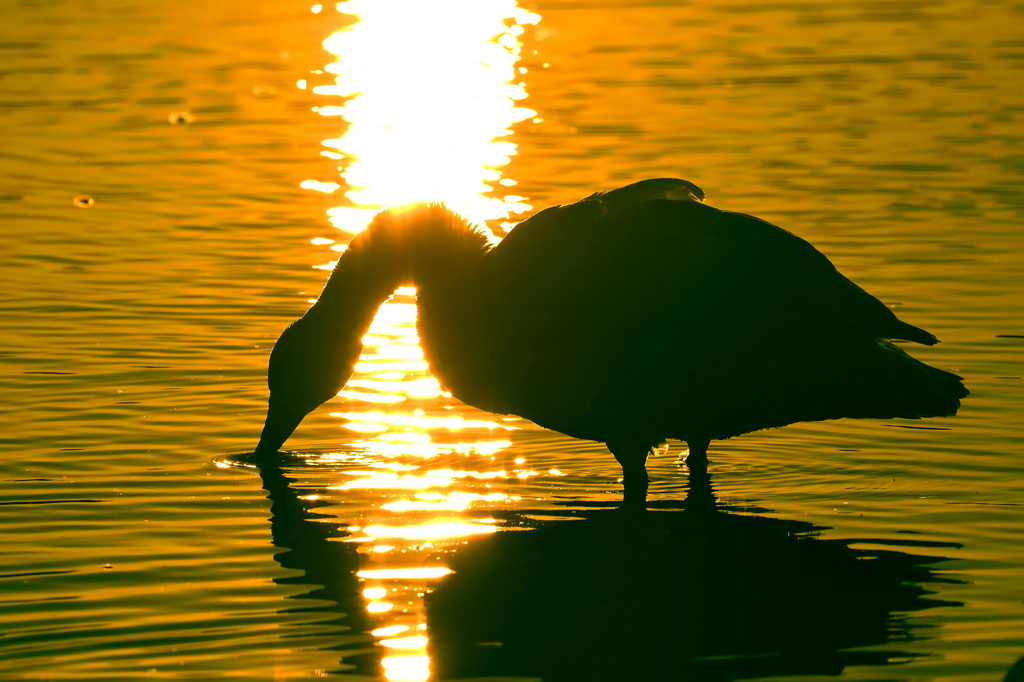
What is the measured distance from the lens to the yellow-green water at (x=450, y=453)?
754 cm

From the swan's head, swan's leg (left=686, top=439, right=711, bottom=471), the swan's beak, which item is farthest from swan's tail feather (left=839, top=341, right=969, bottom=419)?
the swan's beak

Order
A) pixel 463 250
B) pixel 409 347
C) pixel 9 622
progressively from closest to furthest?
pixel 9 622 → pixel 463 250 → pixel 409 347

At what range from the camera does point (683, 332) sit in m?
8.80

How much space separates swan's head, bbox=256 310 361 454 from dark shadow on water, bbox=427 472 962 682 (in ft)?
5.74

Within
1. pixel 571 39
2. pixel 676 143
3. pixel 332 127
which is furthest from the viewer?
pixel 571 39

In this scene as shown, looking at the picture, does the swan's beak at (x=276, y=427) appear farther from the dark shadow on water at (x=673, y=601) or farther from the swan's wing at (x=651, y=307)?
the dark shadow on water at (x=673, y=601)

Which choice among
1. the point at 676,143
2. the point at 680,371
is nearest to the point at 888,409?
the point at 680,371

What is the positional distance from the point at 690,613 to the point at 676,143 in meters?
14.8

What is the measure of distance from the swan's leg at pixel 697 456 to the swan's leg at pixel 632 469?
0.45 m

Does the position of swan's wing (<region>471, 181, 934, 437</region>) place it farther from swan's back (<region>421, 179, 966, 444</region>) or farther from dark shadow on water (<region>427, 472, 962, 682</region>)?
dark shadow on water (<region>427, 472, 962, 682</region>)

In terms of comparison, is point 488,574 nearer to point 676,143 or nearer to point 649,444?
point 649,444

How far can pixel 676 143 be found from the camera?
22.0 metres

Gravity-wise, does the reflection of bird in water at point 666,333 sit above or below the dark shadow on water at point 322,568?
above

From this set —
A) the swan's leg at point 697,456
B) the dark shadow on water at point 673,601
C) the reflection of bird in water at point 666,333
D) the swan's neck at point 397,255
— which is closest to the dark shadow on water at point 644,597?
the dark shadow on water at point 673,601
